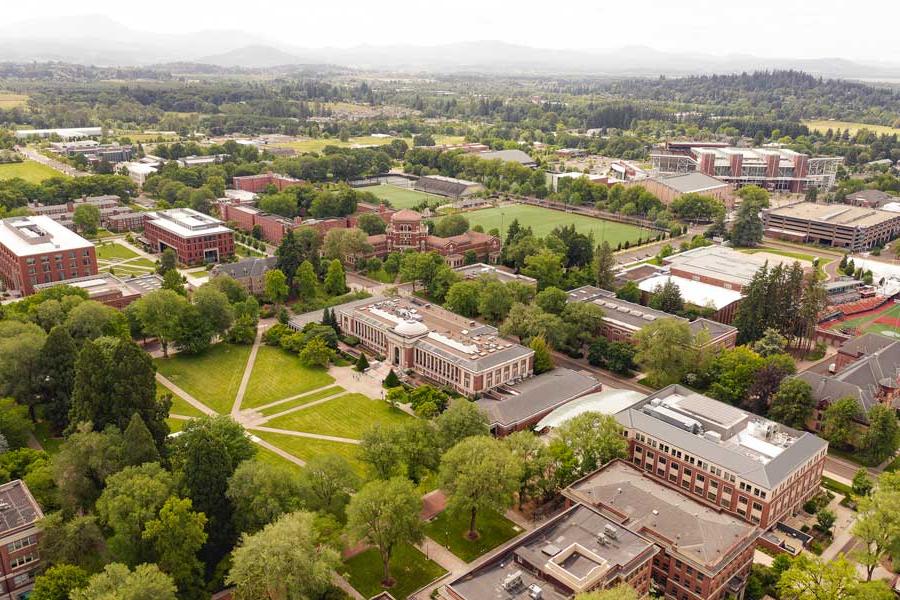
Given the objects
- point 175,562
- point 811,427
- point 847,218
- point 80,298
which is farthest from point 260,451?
point 847,218

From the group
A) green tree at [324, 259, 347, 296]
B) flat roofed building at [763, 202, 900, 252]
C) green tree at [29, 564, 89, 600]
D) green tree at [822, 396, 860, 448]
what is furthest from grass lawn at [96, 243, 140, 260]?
flat roofed building at [763, 202, 900, 252]

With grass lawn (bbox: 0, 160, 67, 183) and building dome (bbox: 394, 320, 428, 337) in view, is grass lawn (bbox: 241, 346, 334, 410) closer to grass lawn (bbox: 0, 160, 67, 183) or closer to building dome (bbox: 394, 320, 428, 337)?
building dome (bbox: 394, 320, 428, 337)

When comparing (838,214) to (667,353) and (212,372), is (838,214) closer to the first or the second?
(667,353)

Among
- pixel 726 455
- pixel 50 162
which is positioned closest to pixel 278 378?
pixel 726 455

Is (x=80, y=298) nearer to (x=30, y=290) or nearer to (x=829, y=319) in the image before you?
(x=30, y=290)

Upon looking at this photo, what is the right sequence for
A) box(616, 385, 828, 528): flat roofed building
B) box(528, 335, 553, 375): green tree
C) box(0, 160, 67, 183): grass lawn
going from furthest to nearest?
box(0, 160, 67, 183): grass lawn, box(528, 335, 553, 375): green tree, box(616, 385, 828, 528): flat roofed building

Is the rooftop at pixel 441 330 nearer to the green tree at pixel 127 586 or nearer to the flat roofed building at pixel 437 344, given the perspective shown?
the flat roofed building at pixel 437 344
